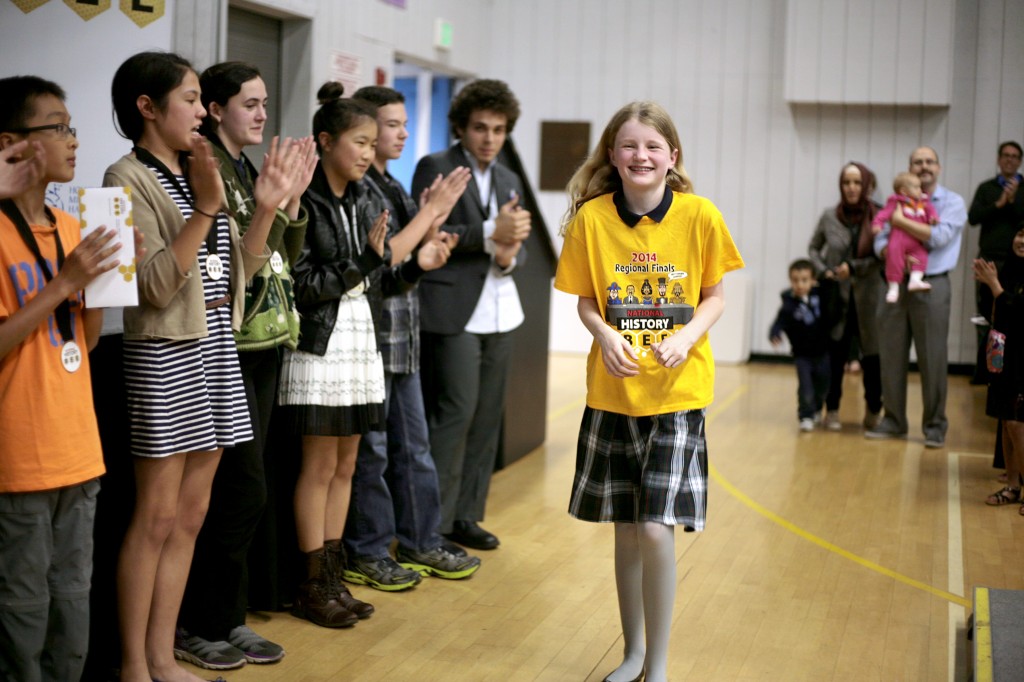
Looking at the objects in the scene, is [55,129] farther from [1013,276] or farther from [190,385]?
[1013,276]

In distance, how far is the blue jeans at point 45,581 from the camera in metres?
2.34

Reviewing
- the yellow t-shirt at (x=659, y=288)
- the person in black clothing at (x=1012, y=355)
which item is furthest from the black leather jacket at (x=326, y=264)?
the person in black clothing at (x=1012, y=355)

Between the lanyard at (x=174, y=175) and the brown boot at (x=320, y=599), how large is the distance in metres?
1.11

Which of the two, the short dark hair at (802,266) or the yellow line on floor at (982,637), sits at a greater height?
the short dark hair at (802,266)

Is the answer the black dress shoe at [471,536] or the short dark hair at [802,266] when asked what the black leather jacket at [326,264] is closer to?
the black dress shoe at [471,536]

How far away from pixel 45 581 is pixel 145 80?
1160 mm

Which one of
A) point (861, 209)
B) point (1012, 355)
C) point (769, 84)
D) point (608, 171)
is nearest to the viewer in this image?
point (608, 171)

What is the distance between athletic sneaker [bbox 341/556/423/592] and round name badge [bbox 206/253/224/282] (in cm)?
135

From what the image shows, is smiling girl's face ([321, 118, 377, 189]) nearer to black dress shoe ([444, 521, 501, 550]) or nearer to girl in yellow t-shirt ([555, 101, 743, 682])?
girl in yellow t-shirt ([555, 101, 743, 682])

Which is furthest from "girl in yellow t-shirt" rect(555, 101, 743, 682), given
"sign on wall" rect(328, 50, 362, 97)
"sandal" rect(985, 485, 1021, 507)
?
"sign on wall" rect(328, 50, 362, 97)

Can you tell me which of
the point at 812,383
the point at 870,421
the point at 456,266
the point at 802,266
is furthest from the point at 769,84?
the point at 456,266

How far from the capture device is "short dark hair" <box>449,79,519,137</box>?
4.21m

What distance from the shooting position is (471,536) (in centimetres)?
445

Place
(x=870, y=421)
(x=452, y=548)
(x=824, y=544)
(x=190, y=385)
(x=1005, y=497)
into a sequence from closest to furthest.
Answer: (x=190, y=385), (x=452, y=548), (x=824, y=544), (x=1005, y=497), (x=870, y=421)
